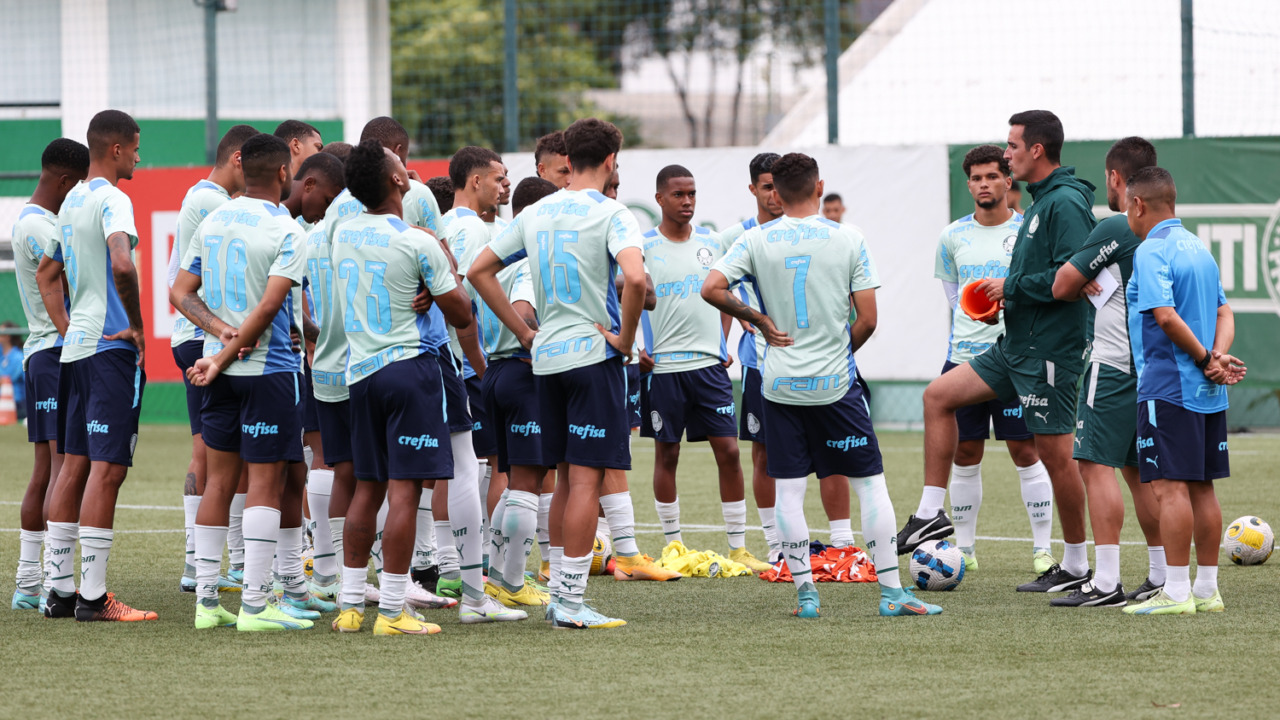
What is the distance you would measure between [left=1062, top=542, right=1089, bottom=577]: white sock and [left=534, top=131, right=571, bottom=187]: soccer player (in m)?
3.31

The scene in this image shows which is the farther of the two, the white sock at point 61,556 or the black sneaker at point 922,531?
the black sneaker at point 922,531

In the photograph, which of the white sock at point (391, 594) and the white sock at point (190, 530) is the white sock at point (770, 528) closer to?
the white sock at point (391, 594)

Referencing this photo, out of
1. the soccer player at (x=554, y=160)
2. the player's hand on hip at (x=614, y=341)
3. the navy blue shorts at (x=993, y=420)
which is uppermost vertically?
the soccer player at (x=554, y=160)

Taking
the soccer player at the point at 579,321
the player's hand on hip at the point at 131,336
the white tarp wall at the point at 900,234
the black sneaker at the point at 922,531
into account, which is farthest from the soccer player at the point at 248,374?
the white tarp wall at the point at 900,234

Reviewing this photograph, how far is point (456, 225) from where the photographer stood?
7301mm

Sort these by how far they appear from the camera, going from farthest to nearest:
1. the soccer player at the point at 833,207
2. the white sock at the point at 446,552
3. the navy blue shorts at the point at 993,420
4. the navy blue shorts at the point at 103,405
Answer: the soccer player at the point at 833,207 → the navy blue shorts at the point at 993,420 → the white sock at the point at 446,552 → the navy blue shorts at the point at 103,405

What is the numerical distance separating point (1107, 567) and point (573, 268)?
2.95m

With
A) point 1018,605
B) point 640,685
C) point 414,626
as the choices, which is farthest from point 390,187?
point 1018,605

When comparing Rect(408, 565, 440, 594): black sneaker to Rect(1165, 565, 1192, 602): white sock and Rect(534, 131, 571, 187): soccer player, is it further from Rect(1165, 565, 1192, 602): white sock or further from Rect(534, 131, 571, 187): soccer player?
Rect(1165, 565, 1192, 602): white sock

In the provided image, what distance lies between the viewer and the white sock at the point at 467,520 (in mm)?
6414

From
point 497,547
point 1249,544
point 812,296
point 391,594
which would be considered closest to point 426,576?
point 497,547

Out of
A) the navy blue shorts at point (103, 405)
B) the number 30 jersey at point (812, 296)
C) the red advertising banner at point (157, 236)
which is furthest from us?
the red advertising banner at point (157, 236)

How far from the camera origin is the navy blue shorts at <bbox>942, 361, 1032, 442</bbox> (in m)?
8.01

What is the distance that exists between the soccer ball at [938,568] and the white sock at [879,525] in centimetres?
93
